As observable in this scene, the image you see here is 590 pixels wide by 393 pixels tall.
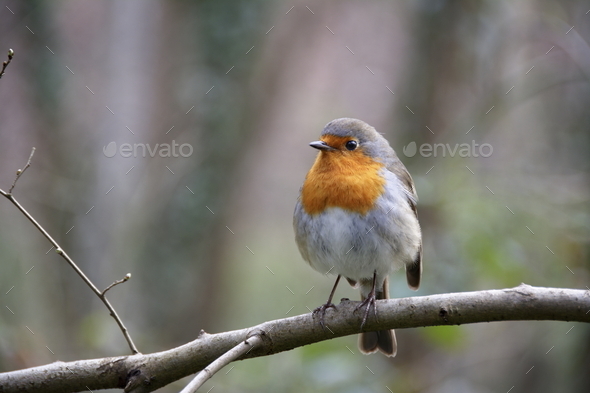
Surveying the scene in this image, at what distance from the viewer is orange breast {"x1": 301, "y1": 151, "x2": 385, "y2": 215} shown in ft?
11.9

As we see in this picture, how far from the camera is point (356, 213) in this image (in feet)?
11.9

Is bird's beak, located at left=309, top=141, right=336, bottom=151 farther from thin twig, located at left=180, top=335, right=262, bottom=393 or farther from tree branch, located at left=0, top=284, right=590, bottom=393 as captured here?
thin twig, located at left=180, top=335, right=262, bottom=393

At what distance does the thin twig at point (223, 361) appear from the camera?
2.19m

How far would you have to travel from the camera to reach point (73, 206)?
20.3ft

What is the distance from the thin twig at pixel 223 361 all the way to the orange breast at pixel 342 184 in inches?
46.6

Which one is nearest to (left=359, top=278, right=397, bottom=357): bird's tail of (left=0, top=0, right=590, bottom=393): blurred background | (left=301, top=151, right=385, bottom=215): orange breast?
(left=0, top=0, right=590, bottom=393): blurred background

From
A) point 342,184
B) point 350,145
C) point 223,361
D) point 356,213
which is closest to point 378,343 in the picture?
point 356,213

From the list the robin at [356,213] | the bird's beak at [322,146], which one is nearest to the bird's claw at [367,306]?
the robin at [356,213]

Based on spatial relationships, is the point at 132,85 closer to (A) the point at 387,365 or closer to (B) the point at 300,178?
(B) the point at 300,178

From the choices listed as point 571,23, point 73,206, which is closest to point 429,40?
point 571,23

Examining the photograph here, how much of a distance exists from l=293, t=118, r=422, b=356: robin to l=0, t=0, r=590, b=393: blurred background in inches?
31.8

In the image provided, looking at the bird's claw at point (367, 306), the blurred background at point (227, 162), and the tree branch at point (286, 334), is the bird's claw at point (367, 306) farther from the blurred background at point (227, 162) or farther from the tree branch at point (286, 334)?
the blurred background at point (227, 162)

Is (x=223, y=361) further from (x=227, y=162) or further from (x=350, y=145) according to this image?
(x=227, y=162)

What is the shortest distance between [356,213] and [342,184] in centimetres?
21
